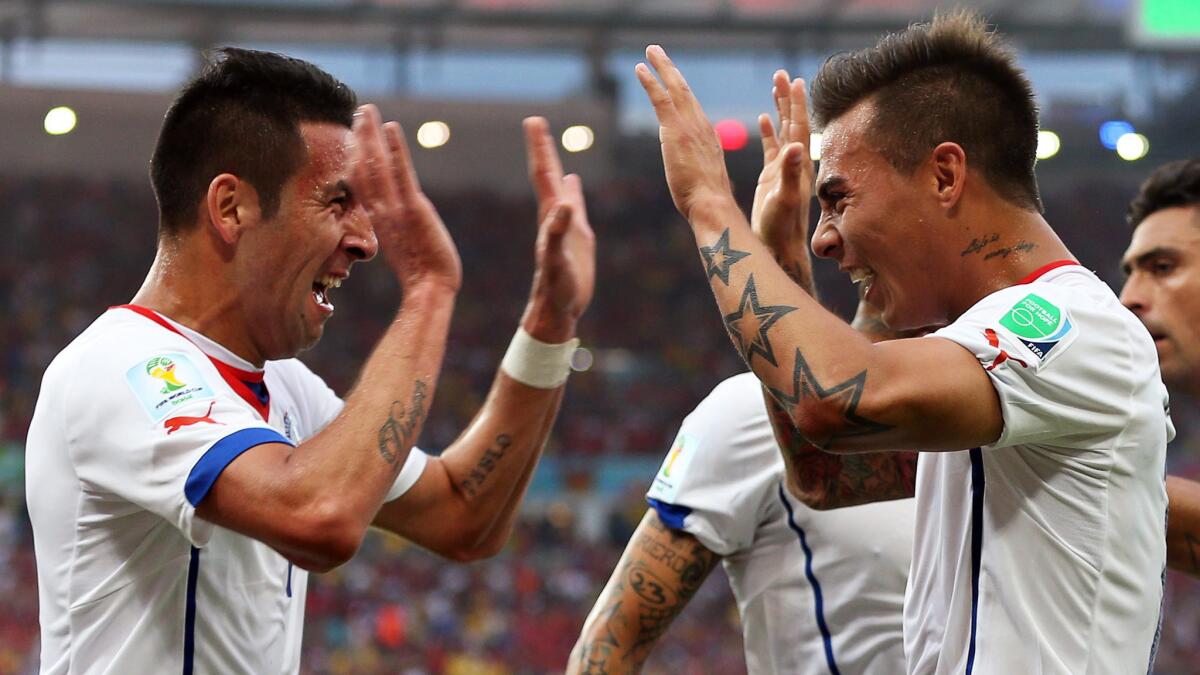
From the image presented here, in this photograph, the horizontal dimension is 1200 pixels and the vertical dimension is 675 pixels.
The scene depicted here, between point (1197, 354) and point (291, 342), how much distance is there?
238 centimetres

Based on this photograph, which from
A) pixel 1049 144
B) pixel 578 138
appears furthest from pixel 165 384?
pixel 1049 144

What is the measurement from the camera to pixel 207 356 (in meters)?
2.66

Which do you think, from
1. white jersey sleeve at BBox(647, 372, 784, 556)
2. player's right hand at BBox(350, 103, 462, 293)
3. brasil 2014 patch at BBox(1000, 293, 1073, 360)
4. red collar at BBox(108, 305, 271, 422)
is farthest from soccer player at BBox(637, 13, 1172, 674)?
red collar at BBox(108, 305, 271, 422)

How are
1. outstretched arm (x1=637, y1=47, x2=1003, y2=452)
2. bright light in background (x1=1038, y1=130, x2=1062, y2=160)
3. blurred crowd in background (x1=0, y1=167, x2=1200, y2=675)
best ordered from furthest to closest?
1. bright light in background (x1=1038, y1=130, x2=1062, y2=160)
2. blurred crowd in background (x1=0, y1=167, x2=1200, y2=675)
3. outstretched arm (x1=637, y1=47, x2=1003, y2=452)

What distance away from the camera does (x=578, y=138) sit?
21562 mm

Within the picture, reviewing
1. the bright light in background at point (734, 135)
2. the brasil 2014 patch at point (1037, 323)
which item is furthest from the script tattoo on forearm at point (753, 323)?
the bright light in background at point (734, 135)

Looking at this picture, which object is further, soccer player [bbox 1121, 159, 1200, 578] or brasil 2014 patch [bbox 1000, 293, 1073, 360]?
soccer player [bbox 1121, 159, 1200, 578]

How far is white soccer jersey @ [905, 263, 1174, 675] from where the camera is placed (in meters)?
2.17

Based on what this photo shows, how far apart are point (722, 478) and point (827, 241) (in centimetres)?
94

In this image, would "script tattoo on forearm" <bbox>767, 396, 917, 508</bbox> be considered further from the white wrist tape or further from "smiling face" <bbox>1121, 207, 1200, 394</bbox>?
"smiling face" <bbox>1121, 207, 1200, 394</bbox>

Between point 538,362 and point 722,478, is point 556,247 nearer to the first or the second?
point 538,362

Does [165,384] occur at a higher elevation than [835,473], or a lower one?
higher

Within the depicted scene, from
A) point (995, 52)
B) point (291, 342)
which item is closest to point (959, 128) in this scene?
point (995, 52)

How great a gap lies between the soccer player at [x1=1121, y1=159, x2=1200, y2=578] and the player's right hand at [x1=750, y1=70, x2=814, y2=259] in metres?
1.23
